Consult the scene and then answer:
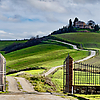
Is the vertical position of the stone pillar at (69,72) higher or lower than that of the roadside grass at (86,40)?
lower

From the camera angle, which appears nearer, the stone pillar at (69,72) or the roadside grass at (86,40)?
the stone pillar at (69,72)

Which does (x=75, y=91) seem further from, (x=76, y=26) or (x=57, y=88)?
(x=76, y=26)

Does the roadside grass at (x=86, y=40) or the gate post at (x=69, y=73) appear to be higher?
the roadside grass at (x=86, y=40)

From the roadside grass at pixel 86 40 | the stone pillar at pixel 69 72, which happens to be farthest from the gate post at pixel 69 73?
the roadside grass at pixel 86 40

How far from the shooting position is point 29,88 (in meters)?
15.6

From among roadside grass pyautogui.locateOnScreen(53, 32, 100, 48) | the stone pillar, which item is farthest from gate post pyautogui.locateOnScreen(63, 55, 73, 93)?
roadside grass pyautogui.locateOnScreen(53, 32, 100, 48)

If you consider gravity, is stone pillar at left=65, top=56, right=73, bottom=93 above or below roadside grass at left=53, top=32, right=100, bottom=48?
below

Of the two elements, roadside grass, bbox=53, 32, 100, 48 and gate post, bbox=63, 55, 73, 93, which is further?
roadside grass, bbox=53, 32, 100, 48

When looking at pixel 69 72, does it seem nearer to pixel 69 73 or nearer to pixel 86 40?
pixel 69 73

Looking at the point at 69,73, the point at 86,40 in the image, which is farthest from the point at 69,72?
the point at 86,40

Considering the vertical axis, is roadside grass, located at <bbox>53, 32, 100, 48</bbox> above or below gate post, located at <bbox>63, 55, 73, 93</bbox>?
above

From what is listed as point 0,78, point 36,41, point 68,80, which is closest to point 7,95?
point 0,78

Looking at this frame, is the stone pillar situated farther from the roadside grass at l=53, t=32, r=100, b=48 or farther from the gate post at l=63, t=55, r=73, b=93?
the roadside grass at l=53, t=32, r=100, b=48

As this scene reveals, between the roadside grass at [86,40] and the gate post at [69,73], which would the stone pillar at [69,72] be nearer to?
the gate post at [69,73]
